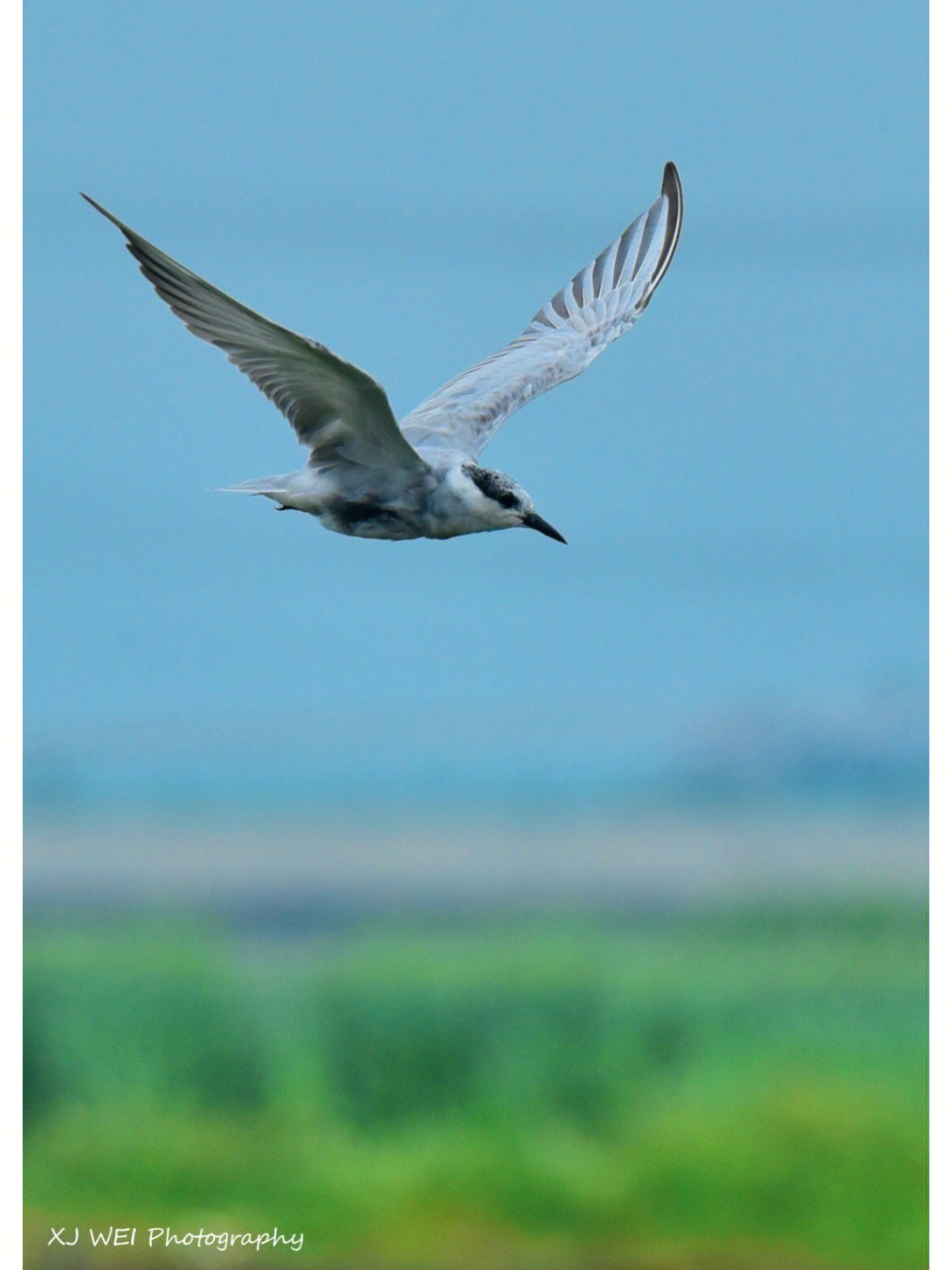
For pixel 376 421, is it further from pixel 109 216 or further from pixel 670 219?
pixel 670 219

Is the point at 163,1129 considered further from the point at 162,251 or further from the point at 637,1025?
the point at 162,251

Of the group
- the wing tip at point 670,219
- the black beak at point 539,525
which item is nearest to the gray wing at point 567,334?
the wing tip at point 670,219

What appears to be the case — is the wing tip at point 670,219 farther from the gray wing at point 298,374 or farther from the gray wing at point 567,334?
the gray wing at point 298,374

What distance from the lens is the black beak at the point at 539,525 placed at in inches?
106

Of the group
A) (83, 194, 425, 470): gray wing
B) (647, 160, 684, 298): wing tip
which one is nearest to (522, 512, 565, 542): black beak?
(83, 194, 425, 470): gray wing

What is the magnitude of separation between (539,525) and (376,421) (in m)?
0.33

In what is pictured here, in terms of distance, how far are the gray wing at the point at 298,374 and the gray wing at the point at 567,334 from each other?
28 cm

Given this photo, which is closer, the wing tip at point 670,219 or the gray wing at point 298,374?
the gray wing at point 298,374

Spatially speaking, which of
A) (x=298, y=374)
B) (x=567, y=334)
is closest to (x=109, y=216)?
(x=298, y=374)

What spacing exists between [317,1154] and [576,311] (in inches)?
70.6

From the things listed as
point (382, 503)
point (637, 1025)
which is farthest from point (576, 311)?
point (637, 1025)

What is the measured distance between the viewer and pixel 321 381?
2520 millimetres

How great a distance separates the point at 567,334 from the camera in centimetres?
333

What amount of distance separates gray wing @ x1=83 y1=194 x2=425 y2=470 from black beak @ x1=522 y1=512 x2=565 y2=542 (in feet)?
0.60
